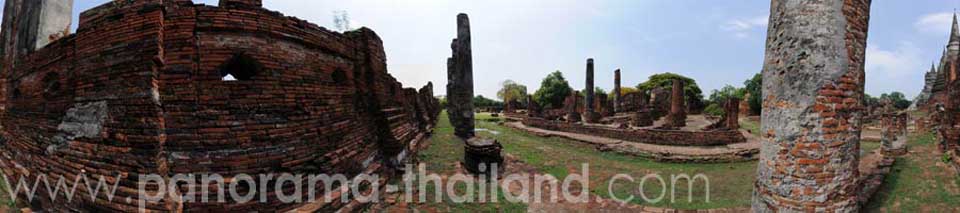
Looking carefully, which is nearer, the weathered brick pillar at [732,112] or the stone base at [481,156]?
the stone base at [481,156]

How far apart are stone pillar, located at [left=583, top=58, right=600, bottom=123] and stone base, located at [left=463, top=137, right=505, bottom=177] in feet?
37.4

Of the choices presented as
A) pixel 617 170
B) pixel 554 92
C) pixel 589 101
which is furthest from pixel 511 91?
pixel 617 170

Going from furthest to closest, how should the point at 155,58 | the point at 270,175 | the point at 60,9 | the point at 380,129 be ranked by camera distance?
the point at 60,9
the point at 380,129
the point at 270,175
the point at 155,58

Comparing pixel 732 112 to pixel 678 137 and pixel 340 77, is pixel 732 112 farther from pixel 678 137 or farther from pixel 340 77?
pixel 340 77

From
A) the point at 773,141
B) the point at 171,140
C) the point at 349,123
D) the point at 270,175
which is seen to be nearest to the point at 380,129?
the point at 349,123

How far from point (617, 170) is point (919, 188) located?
4.58 metres

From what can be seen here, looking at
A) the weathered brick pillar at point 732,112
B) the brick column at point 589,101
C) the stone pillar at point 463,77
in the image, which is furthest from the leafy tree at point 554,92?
the stone pillar at point 463,77

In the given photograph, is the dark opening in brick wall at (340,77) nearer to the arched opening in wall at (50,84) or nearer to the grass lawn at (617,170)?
the grass lawn at (617,170)

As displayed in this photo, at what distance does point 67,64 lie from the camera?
4.45 meters

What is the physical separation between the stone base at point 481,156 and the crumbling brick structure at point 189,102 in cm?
265

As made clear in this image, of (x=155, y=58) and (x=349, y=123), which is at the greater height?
(x=155, y=58)

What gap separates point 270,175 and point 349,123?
4.45 feet

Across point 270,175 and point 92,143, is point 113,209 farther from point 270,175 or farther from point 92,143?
point 270,175

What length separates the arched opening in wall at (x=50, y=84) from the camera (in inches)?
199
